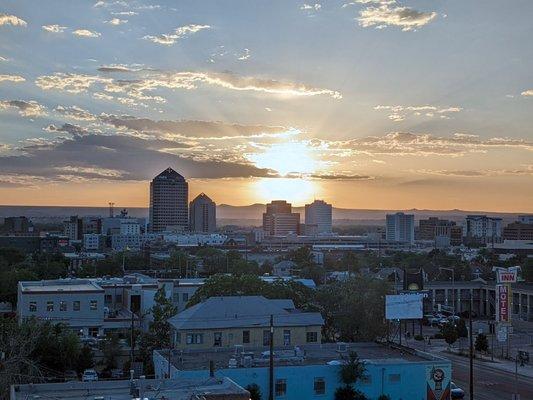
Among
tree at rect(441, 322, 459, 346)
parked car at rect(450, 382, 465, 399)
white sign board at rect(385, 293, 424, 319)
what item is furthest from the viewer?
tree at rect(441, 322, 459, 346)

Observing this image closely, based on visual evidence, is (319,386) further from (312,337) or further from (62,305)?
(62,305)

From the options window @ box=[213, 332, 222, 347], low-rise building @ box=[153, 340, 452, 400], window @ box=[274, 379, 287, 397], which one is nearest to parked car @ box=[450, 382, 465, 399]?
low-rise building @ box=[153, 340, 452, 400]

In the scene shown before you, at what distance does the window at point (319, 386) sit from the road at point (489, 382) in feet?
29.5

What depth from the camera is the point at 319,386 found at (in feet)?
99.9

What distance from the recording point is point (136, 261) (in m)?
113

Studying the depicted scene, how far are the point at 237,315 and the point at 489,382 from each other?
14119 millimetres

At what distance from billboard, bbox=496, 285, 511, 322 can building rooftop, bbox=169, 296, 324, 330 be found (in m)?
13.3

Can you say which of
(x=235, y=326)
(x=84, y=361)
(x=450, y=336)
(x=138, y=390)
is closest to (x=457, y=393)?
(x=235, y=326)

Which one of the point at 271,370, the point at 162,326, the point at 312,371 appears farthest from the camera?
the point at 162,326

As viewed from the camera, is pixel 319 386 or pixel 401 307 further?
pixel 401 307

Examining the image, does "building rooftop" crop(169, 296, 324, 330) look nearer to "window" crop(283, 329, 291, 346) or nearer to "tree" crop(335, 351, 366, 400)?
"window" crop(283, 329, 291, 346)

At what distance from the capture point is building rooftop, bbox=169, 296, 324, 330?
38.6 meters

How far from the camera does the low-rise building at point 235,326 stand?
1496 inches

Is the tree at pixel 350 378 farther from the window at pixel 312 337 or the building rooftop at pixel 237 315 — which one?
the window at pixel 312 337
